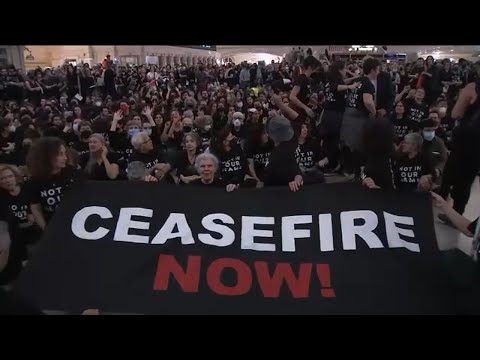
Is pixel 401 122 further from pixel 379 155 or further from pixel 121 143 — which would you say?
pixel 121 143

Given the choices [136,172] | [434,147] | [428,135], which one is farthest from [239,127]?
[136,172]

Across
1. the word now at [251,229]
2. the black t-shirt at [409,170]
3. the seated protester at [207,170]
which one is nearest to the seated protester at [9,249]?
the word now at [251,229]

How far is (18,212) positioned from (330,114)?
163 inches

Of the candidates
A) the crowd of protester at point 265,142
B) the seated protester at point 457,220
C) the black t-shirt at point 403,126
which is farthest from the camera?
the black t-shirt at point 403,126

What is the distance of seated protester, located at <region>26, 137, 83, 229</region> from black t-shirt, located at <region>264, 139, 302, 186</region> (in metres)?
1.62

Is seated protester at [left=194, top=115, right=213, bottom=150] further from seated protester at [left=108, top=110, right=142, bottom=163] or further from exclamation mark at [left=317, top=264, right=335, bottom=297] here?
exclamation mark at [left=317, top=264, right=335, bottom=297]

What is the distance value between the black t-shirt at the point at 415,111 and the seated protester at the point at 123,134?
387 cm

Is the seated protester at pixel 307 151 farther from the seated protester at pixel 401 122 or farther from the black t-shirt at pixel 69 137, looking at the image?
the black t-shirt at pixel 69 137

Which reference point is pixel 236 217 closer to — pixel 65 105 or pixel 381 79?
pixel 381 79

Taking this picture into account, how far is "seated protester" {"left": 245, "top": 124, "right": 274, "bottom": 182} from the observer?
19.3 ft

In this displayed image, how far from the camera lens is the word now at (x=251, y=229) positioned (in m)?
3.06

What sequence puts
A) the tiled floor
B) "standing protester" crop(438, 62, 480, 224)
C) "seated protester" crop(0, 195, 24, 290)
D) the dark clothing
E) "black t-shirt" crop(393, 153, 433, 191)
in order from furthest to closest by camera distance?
1. the dark clothing
2. "black t-shirt" crop(393, 153, 433, 191)
3. "standing protester" crop(438, 62, 480, 224)
4. "seated protester" crop(0, 195, 24, 290)
5. the tiled floor

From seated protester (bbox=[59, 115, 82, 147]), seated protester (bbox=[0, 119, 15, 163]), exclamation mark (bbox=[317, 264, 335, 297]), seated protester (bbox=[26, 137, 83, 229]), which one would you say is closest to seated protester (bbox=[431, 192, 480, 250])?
exclamation mark (bbox=[317, 264, 335, 297])

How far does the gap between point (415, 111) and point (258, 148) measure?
2569 millimetres
